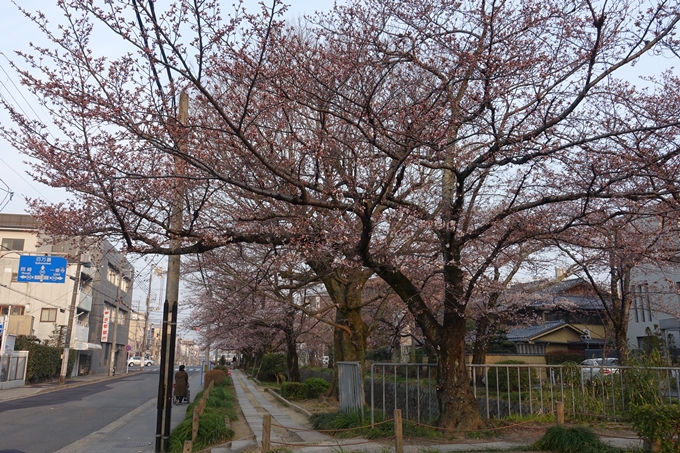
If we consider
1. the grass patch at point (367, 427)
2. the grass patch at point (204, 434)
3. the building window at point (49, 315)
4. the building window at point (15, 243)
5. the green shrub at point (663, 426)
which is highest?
the building window at point (15, 243)

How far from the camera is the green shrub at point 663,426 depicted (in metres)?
7.52

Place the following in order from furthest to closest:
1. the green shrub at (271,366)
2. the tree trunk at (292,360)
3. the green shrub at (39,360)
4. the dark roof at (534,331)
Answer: the green shrub at (271,366)
the green shrub at (39,360)
the dark roof at (534,331)
the tree trunk at (292,360)

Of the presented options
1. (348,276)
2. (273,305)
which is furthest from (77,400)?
(348,276)

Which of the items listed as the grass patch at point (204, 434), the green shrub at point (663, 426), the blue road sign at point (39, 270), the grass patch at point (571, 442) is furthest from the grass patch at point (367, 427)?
the blue road sign at point (39, 270)

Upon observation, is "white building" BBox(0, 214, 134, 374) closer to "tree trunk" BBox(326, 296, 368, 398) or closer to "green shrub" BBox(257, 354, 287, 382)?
"green shrub" BBox(257, 354, 287, 382)

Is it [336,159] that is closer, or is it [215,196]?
[336,159]

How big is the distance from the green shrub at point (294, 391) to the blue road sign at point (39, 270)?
1325cm

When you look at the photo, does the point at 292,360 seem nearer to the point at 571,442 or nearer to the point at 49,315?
the point at 571,442

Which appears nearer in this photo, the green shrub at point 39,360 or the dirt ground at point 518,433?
the dirt ground at point 518,433

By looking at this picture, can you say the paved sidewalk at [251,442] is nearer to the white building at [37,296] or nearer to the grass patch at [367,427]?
the grass patch at [367,427]

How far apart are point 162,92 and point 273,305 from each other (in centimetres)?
1886

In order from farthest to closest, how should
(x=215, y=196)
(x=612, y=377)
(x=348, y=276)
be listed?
(x=348, y=276), (x=215, y=196), (x=612, y=377)

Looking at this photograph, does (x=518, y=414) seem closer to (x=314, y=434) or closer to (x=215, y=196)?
(x=314, y=434)

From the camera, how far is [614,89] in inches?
406
